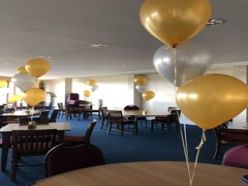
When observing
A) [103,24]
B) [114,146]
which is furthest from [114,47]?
[114,146]

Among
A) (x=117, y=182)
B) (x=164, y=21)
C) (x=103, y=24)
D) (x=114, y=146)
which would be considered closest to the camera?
(x=164, y=21)

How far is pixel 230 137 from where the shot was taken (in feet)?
16.6

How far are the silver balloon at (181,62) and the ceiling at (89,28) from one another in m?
0.71

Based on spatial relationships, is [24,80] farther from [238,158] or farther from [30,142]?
[238,158]

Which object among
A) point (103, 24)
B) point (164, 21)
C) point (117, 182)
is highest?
point (103, 24)

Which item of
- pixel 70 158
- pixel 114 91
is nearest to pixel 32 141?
pixel 70 158

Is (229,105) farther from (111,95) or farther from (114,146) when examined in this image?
(111,95)

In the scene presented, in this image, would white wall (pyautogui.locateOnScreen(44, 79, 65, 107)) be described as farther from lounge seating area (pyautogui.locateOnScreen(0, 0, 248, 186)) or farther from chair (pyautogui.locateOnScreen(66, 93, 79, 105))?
lounge seating area (pyautogui.locateOnScreen(0, 0, 248, 186))

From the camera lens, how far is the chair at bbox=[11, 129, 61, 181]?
3.55 m

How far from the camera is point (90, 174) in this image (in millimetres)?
1790

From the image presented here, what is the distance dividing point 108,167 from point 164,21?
1134 millimetres

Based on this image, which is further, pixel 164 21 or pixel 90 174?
pixel 90 174

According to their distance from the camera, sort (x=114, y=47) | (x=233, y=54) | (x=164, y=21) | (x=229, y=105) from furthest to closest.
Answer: (x=233, y=54)
(x=114, y=47)
(x=164, y=21)
(x=229, y=105)

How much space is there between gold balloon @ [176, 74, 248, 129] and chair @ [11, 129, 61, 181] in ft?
9.21
